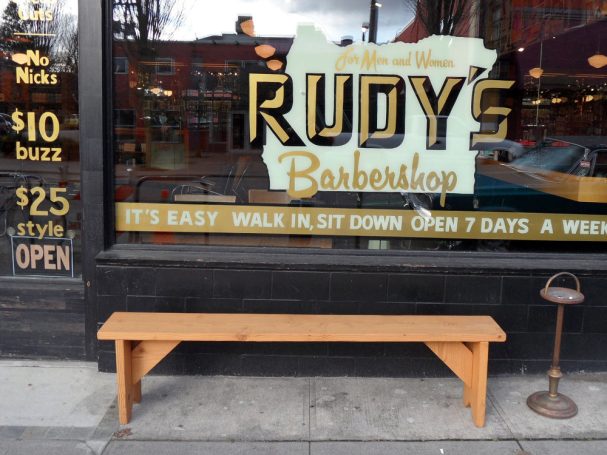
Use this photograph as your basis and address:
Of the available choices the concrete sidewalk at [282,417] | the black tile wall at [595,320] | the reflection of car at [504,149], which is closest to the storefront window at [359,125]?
the reflection of car at [504,149]

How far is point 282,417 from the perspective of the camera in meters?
3.66

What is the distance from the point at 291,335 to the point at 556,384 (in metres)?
1.65

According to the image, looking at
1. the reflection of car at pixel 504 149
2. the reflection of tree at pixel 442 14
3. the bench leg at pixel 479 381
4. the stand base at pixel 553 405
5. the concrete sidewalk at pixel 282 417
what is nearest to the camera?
the concrete sidewalk at pixel 282 417

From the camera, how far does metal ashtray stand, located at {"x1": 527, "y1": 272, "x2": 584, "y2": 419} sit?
360cm

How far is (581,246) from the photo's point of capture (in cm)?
441

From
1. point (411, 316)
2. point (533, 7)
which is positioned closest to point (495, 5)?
point (533, 7)

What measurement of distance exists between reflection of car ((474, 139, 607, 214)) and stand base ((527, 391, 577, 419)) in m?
1.31

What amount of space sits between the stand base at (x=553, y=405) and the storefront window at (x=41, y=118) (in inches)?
125

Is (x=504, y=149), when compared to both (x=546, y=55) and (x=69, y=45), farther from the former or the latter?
(x=69, y=45)

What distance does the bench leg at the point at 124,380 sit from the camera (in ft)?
11.3

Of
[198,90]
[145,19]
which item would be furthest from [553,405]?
[145,19]

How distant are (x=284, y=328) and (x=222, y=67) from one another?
6.12ft

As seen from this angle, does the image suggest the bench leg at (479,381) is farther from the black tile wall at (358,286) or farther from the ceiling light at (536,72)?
the ceiling light at (536,72)

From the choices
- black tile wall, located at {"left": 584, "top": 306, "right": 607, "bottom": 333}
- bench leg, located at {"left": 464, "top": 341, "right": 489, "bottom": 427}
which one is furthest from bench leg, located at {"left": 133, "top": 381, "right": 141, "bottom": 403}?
black tile wall, located at {"left": 584, "top": 306, "right": 607, "bottom": 333}
